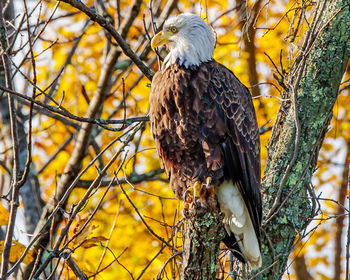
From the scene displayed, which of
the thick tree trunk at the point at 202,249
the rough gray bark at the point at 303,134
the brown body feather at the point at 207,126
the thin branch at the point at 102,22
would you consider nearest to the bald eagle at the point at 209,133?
the brown body feather at the point at 207,126

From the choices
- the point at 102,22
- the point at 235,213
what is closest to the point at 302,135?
the point at 235,213

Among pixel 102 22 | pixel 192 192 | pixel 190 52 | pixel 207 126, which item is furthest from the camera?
pixel 190 52

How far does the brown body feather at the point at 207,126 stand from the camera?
385 centimetres

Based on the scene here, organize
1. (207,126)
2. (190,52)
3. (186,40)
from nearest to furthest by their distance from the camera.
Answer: (207,126) < (190,52) < (186,40)

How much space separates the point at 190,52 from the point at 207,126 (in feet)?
1.76

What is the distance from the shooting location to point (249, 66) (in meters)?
6.64

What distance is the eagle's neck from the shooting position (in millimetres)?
4020

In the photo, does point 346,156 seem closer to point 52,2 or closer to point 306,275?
point 306,275

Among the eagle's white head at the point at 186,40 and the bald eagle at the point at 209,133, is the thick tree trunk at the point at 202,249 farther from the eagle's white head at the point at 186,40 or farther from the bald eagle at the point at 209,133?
the eagle's white head at the point at 186,40

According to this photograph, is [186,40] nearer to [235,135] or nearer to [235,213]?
[235,135]

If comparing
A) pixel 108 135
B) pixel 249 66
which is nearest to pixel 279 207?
pixel 249 66

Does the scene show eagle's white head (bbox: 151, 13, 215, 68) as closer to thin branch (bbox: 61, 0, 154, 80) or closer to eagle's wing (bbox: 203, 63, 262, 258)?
eagle's wing (bbox: 203, 63, 262, 258)

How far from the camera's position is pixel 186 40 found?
4172 millimetres

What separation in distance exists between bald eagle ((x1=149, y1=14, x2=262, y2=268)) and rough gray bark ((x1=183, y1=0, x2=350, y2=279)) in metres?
0.11
